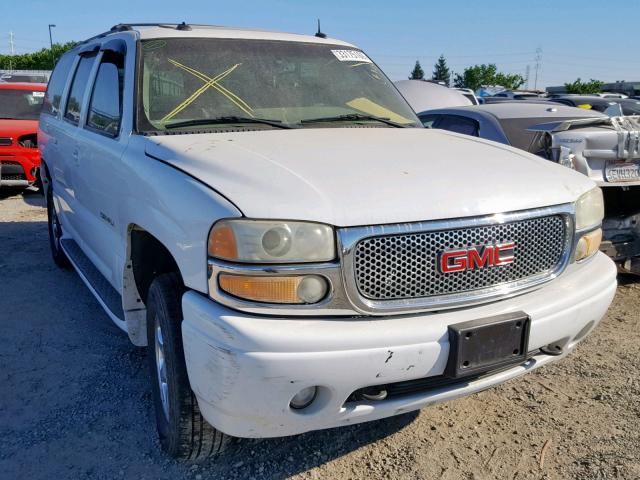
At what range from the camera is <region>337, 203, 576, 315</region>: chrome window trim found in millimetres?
2209

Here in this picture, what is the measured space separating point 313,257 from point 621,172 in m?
3.43

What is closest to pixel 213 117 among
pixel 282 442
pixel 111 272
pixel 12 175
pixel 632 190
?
pixel 111 272

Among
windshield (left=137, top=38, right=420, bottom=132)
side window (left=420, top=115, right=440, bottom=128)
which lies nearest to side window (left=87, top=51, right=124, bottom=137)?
windshield (left=137, top=38, right=420, bottom=132)

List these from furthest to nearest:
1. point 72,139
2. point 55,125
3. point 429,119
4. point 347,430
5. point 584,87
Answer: point 584,87
point 429,119
point 55,125
point 72,139
point 347,430

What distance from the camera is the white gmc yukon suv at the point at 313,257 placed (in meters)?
2.16

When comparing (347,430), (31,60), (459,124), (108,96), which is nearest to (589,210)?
(347,430)

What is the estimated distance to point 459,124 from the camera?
6199 mm

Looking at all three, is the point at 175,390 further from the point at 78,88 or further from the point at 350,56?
the point at 78,88

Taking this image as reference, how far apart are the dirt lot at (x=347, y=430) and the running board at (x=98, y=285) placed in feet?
1.35

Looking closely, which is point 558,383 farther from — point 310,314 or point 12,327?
point 12,327

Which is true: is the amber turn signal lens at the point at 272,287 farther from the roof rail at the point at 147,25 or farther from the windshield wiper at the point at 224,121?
the roof rail at the point at 147,25

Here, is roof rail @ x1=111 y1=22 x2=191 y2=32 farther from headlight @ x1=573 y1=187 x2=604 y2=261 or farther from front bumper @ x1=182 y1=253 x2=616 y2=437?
headlight @ x1=573 y1=187 x2=604 y2=261

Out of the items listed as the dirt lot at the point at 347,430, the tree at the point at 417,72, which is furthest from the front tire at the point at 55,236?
the tree at the point at 417,72

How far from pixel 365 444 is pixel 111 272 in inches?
67.8
